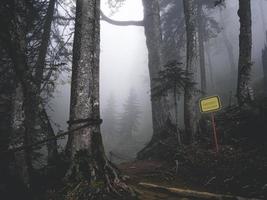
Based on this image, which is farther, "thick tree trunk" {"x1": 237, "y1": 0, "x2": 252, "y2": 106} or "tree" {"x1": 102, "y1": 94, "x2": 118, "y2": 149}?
"tree" {"x1": 102, "y1": 94, "x2": 118, "y2": 149}

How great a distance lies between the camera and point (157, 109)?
13.2 m

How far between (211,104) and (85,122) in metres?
3.90

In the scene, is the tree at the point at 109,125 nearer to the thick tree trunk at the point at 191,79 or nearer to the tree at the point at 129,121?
the tree at the point at 129,121

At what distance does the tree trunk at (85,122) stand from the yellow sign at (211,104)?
3210 mm

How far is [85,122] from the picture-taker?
6441 millimetres

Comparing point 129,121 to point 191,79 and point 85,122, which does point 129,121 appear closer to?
point 191,79

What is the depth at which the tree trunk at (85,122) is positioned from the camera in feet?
19.1

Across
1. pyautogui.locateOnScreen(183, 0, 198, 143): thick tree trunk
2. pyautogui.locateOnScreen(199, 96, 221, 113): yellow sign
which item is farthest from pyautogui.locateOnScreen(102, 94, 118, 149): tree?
pyautogui.locateOnScreen(199, 96, 221, 113): yellow sign

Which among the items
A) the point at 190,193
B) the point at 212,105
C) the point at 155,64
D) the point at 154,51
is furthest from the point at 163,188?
the point at 154,51

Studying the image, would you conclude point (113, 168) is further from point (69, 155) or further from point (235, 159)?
point (235, 159)

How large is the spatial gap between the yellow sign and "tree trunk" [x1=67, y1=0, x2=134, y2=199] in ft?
10.5

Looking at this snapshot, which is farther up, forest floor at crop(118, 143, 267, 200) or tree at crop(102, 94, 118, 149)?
tree at crop(102, 94, 118, 149)

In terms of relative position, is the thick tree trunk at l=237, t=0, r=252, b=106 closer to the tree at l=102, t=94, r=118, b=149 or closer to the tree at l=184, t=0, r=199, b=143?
the tree at l=184, t=0, r=199, b=143

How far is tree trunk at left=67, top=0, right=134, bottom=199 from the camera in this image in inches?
229
